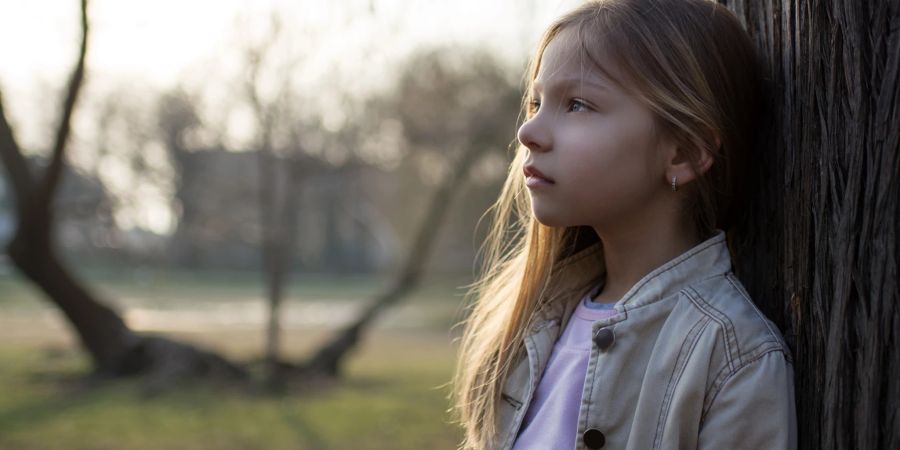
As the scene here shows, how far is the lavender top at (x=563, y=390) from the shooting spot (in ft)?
5.27

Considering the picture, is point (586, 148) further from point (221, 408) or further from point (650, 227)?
point (221, 408)

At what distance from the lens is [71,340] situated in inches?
487

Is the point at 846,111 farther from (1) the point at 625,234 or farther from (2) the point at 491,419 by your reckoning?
(2) the point at 491,419

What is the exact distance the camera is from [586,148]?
1.53m

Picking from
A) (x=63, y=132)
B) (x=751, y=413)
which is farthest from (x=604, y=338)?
(x=63, y=132)

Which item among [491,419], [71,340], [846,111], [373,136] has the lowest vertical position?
[71,340]

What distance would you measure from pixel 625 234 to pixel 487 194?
12.3 m

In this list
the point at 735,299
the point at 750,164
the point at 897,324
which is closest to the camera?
the point at 897,324

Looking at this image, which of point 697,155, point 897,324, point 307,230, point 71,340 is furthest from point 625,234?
point 307,230

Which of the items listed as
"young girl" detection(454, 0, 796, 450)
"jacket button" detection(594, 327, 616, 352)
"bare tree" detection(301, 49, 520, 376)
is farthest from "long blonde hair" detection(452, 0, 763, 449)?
"bare tree" detection(301, 49, 520, 376)

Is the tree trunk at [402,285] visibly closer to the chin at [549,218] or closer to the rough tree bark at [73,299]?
the rough tree bark at [73,299]

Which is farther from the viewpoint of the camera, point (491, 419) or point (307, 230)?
point (307, 230)

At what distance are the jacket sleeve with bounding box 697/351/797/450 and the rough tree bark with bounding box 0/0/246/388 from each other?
7.36 metres

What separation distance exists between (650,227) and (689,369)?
0.32 meters
